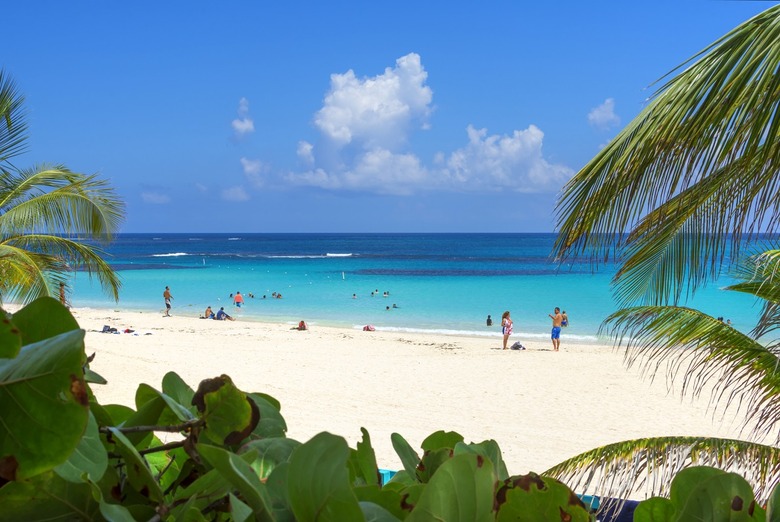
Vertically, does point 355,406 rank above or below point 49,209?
below

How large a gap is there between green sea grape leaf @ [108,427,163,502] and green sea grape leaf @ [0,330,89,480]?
0.08 meters

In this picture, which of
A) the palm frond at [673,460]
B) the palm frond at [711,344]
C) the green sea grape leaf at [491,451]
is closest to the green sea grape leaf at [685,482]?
the green sea grape leaf at [491,451]

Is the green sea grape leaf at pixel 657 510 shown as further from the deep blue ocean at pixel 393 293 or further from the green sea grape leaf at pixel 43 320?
the deep blue ocean at pixel 393 293

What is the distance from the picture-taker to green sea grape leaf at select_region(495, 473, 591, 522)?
0.46m

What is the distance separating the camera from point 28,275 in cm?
877

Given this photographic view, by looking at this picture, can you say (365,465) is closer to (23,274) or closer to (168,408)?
(168,408)

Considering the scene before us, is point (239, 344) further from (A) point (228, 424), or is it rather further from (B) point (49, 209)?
(A) point (228, 424)

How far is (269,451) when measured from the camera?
53 centimetres

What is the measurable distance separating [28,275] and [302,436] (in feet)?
13.9

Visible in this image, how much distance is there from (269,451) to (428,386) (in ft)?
47.1

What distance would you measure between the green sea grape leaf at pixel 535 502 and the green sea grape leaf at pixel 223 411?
0.68 ft

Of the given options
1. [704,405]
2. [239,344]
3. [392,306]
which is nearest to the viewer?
[704,405]

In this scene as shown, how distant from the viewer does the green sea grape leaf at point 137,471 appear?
46 cm

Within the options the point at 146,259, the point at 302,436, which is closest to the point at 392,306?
the point at 302,436
